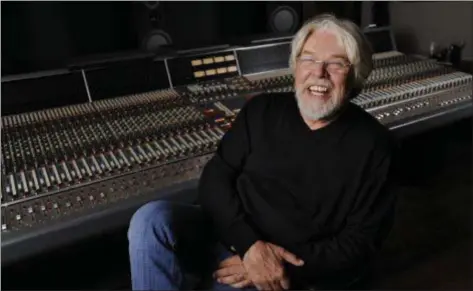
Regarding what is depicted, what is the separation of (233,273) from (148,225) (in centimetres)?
27

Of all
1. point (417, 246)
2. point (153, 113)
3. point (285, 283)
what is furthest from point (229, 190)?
point (417, 246)

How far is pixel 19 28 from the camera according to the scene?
200 centimetres

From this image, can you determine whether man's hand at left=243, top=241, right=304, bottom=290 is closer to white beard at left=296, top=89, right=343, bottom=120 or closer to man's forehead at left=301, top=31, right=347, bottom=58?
white beard at left=296, top=89, right=343, bottom=120

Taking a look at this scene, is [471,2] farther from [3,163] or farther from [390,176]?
[3,163]

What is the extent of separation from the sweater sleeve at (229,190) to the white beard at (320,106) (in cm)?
20

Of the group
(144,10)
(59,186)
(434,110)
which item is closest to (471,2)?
(434,110)

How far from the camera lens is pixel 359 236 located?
1258mm

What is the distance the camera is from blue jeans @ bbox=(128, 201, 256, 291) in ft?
4.31

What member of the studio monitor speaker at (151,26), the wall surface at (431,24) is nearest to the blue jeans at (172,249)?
the studio monitor speaker at (151,26)

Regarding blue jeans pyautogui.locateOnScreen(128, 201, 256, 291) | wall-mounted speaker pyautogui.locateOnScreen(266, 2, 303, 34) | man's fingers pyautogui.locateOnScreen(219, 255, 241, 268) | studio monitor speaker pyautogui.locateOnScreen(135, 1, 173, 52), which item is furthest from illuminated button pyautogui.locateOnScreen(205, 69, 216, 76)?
man's fingers pyautogui.locateOnScreen(219, 255, 241, 268)

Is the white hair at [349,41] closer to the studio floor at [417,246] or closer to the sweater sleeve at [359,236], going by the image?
the sweater sleeve at [359,236]

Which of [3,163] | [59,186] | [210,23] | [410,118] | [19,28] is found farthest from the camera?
[210,23]

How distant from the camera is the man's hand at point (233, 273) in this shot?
1.33 meters

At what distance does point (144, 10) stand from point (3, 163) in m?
1.06
